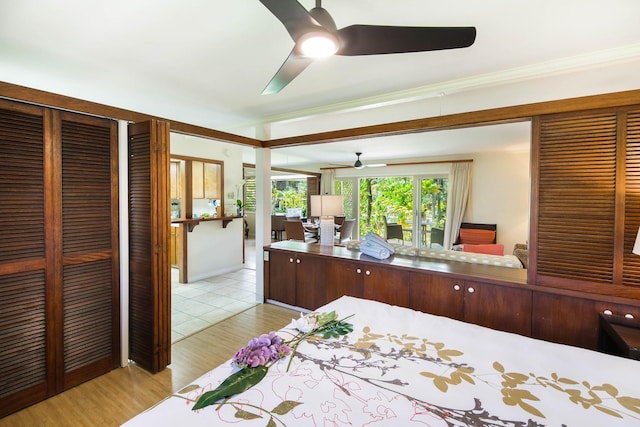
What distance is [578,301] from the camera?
2.14 metres

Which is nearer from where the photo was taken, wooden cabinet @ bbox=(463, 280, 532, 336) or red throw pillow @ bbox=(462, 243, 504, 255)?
wooden cabinet @ bbox=(463, 280, 532, 336)

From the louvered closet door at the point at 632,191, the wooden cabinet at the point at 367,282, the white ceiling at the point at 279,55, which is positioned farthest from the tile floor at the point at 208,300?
the louvered closet door at the point at 632,191

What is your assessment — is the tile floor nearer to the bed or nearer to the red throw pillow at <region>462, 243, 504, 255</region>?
the bed

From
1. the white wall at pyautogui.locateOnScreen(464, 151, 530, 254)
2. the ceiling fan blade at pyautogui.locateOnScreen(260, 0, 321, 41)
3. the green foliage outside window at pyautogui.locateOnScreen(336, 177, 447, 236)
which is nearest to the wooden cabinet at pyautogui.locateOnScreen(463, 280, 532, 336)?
the ceiling fan blade at pyautogui.locateOnScreen(260, 0, 321, 41)

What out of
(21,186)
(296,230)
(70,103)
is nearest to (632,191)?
(70,103)

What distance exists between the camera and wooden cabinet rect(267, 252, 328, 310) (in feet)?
11.4

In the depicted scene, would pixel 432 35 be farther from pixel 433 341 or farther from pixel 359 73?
pixel 433 341

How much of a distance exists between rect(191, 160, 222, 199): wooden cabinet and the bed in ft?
13.7

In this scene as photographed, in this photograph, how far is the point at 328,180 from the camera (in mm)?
8422

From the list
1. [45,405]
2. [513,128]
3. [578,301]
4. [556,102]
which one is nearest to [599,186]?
[556,102]

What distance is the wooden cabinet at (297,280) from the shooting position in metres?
3.47

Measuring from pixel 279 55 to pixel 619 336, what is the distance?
111 inches

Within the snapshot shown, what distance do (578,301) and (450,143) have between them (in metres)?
3.52

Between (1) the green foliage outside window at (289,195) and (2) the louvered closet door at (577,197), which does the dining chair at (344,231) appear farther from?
(2) the louvered closet door at (577,197)
